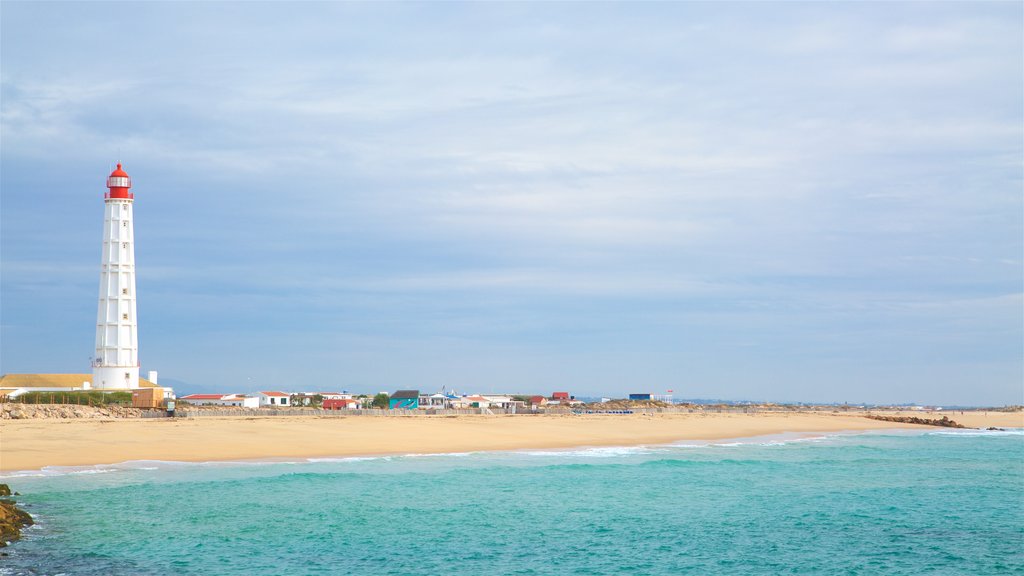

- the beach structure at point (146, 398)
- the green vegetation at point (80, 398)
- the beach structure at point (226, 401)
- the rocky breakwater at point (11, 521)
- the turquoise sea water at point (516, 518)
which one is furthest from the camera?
the beach structure at point (226, 401)

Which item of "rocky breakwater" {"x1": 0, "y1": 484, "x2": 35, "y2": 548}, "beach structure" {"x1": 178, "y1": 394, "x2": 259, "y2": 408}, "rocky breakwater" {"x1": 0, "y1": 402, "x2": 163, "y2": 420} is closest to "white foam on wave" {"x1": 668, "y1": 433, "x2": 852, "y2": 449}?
"rocky breakwater" {"x1": 0, "y1": 402, "x2": 163, "y2": 420}

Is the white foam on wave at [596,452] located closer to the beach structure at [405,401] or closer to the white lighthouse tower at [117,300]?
the white lighthouse tower at [117,300]

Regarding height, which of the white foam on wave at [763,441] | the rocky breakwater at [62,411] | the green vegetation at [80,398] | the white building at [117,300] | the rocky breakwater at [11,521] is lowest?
the white foam on wave at [763,441]

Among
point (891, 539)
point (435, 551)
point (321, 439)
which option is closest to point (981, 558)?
point (891, 539)

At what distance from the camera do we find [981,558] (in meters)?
21.3

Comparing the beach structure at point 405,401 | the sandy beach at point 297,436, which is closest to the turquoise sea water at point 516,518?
the sandy beach at point 297,436

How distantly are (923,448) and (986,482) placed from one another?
21.1 meters

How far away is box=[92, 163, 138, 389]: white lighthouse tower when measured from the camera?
228 ft

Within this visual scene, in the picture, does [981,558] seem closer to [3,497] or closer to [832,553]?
[832,553]

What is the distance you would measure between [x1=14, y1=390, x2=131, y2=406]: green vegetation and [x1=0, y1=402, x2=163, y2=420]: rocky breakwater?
2.57 metres

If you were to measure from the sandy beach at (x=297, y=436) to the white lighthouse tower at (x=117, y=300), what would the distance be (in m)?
14.1

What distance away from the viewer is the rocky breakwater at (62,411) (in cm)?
5434

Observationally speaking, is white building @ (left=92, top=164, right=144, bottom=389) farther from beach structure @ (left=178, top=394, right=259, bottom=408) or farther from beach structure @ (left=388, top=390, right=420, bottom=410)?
beach structure @ (left=388, top=390, right=420, bottom=410)

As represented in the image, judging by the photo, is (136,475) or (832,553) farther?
(136,475)
